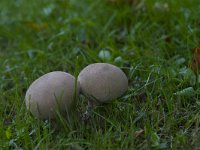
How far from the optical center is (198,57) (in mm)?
2492

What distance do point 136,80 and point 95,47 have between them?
0.85m

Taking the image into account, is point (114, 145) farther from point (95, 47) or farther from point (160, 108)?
point (95, 47)

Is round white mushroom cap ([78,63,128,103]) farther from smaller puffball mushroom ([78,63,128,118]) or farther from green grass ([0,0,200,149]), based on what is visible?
green grass ([0,0,200,149])

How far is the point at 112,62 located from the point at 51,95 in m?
0.93

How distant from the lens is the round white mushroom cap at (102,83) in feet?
6.74

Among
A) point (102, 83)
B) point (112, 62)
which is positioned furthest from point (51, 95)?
point (112, 62)

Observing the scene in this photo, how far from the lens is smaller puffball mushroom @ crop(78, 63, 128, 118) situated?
6.74 feet

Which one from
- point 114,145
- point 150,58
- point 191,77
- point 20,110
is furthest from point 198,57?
point 20,110

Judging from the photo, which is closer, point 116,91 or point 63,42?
point 116,91

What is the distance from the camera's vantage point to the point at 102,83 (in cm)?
205

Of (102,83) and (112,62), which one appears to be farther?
(112,62)

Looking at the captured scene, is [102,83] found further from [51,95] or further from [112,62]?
[112,62]

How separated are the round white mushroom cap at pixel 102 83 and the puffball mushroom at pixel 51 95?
0.22 feet

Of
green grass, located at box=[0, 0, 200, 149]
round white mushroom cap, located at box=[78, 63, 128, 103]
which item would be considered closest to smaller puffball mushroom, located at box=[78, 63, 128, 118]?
round white mushroom cap, located at box=[78, 63, 128, 103]
